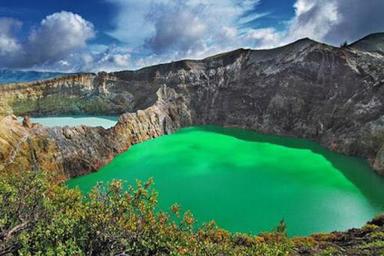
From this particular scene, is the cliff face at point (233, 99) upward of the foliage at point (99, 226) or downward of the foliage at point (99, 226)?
upward

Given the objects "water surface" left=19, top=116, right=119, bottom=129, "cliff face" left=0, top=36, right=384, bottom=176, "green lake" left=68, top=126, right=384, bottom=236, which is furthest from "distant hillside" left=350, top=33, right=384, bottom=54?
"water surface" left=19, top=116, right=119, bottom=129

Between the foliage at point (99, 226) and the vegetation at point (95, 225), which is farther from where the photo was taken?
the foliage at point (99, 226)

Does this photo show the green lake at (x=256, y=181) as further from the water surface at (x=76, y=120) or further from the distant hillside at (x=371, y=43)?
the distant hillside at (x=371, y=43)

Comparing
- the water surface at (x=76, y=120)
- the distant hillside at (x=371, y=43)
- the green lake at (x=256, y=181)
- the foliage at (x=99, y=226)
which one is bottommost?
Answer: the foliage at (x=99, y=226)

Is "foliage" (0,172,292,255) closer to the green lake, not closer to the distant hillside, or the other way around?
the green lake

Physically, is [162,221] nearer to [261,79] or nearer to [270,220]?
[270,220]

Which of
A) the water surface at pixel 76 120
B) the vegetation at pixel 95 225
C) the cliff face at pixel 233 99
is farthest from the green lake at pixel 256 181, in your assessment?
the water surface at pixel 76 120

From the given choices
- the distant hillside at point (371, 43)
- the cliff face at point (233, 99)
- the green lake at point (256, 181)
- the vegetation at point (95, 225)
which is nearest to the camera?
the vegetation at point (95, 225)
